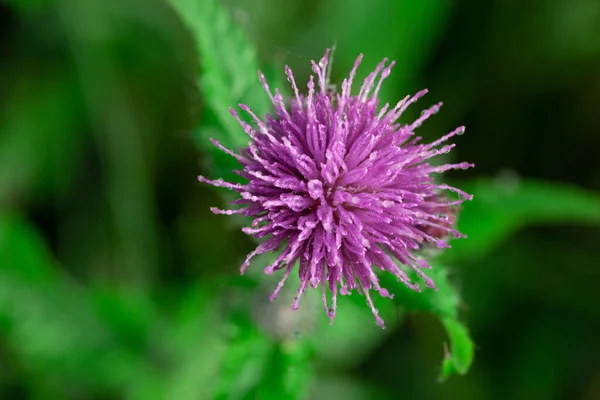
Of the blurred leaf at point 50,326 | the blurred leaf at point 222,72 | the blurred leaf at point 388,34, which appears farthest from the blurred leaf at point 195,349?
A: the blurred leaf at point 388,34

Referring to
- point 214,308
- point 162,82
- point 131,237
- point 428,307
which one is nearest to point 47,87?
point 162,82

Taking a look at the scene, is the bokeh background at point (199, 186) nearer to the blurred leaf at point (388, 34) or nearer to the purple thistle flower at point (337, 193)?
the blurred leaf at point (388, 34)

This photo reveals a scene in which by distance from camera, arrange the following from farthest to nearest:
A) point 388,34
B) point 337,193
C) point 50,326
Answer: point 388,34 < point 50,326 < point 337,193

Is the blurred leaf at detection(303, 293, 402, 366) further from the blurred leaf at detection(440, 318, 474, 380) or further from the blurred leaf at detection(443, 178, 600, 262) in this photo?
the blurred leaf at detection(443, 178, 600, 262)

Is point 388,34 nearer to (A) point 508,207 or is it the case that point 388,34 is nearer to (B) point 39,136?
(A) point 508,207

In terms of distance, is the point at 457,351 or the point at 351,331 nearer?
the point at 457,351

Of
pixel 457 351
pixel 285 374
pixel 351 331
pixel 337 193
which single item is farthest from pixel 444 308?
pixel 351 331
